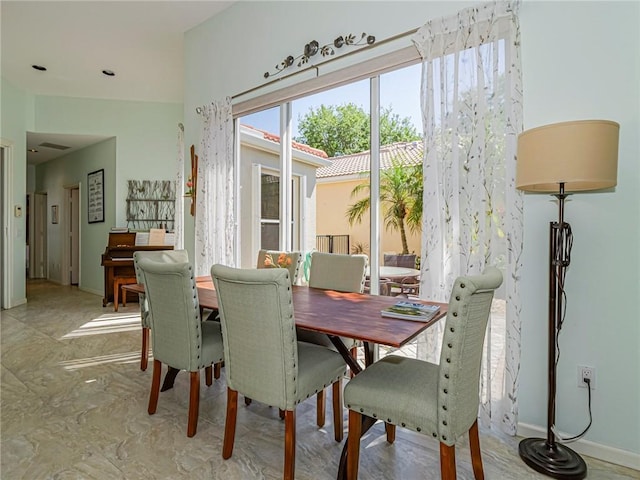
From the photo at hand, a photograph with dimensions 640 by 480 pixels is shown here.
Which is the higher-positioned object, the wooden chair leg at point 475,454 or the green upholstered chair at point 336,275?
the green upholstered chair at point 336,275

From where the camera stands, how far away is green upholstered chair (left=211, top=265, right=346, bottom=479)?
65.4 inches

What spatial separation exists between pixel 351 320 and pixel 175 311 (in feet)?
3.33

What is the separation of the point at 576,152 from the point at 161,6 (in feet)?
12.5

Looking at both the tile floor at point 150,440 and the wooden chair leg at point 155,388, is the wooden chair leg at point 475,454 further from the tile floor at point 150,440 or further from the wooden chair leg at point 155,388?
the wooden chair leg at point 155,388

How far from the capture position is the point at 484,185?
2.18 m

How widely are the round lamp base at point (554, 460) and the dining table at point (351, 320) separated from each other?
0.80m

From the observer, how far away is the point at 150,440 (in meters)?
2.11

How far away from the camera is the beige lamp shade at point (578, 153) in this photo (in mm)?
1661

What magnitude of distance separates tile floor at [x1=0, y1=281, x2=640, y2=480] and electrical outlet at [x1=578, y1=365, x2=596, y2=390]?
369 millimetres

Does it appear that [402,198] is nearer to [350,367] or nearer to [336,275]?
[336,275]

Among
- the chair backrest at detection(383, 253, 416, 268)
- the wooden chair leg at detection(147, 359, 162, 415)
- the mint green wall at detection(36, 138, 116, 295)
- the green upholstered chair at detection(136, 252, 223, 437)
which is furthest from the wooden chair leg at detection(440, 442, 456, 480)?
the mint green wall at detection(36, 138, 116, 295)

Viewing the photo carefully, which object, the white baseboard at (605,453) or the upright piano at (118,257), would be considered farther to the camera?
the upright piano at (118,257)

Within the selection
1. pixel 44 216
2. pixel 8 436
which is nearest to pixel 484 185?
pixel 8 436

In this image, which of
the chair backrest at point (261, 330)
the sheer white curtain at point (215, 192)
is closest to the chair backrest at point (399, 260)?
the chair backrest at point (261, 330)
